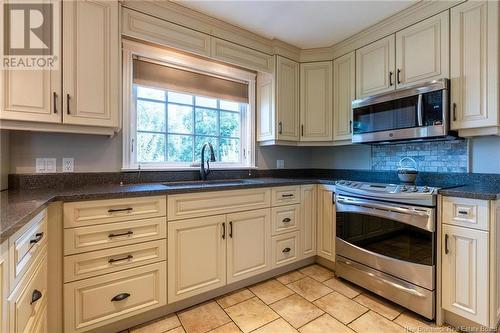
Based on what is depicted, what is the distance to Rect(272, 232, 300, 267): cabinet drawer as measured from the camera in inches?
89.8

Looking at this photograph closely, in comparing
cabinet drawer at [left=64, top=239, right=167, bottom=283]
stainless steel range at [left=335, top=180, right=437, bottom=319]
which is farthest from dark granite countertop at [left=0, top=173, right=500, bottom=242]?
cabinet drawer at [left=64, top=239, right=167, bottom=283]

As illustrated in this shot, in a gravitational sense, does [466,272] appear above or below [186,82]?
below

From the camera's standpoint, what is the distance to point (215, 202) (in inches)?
74.8

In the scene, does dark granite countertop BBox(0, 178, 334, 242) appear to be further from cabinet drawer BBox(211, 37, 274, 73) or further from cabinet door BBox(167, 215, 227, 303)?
cabinet drawer BBox(211, 37, 274, 73)

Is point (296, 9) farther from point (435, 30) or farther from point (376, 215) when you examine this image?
point (376, 215)

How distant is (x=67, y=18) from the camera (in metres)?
1.57

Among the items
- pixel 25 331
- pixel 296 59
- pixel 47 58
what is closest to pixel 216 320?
pixel 25 331

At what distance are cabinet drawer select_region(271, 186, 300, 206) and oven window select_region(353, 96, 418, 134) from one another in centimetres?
88

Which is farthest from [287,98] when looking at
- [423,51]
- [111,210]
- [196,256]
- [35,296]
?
[35,296]

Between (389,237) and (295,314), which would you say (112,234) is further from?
(389,237)

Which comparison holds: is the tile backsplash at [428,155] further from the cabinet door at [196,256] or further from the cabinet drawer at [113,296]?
the cabinet drawer at [113,296]

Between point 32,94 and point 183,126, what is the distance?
117cm

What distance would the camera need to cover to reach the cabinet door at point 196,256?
67.7 inches

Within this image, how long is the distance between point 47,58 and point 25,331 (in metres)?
1.50
